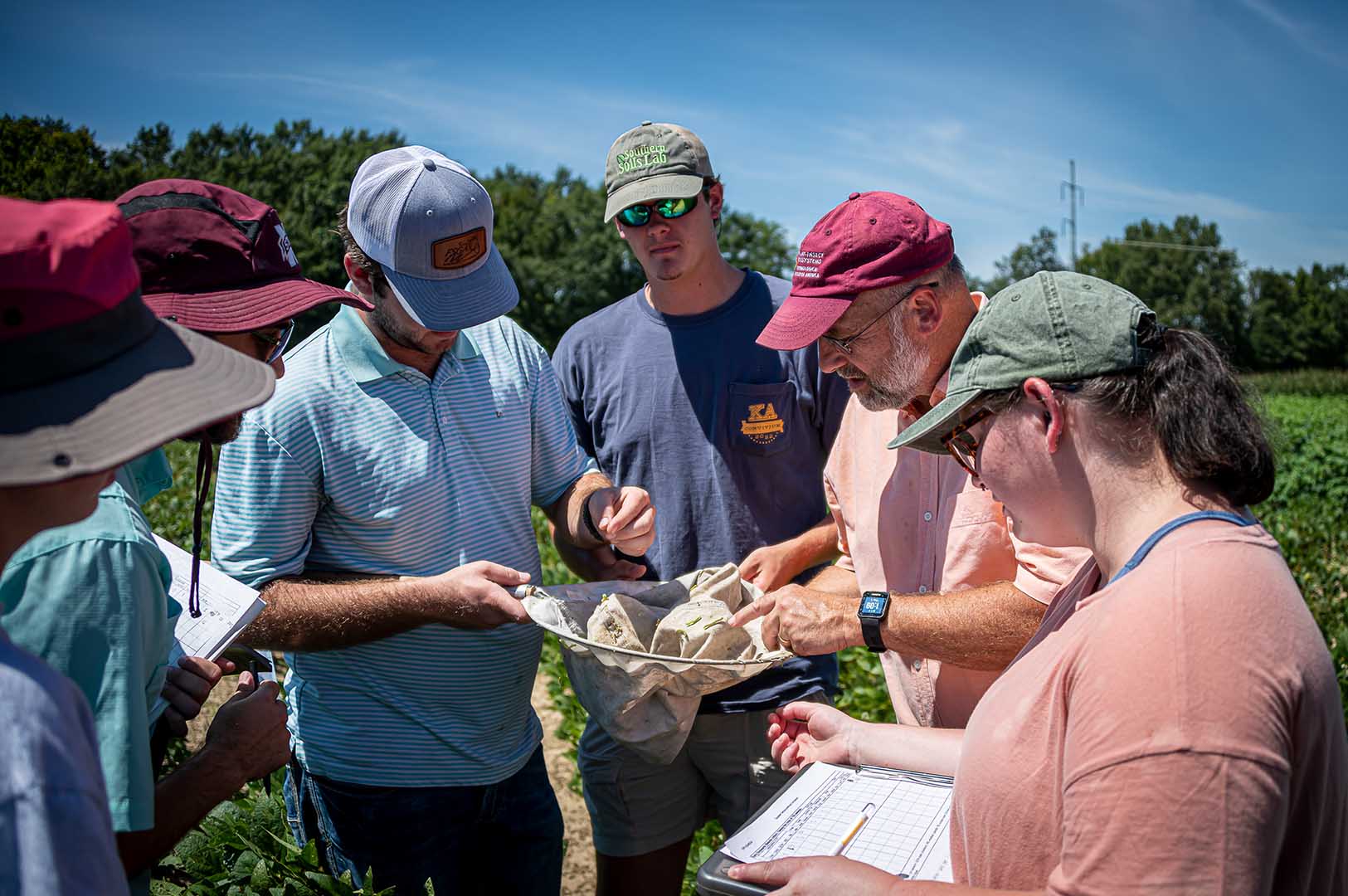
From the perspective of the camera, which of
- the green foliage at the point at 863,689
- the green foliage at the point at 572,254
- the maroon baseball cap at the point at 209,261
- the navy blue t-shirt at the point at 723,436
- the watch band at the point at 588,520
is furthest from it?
the green foliage at the point at 572,254

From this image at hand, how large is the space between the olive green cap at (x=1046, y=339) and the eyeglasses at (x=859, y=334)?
0.86m

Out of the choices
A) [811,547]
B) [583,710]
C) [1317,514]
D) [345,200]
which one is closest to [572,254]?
[345,200]

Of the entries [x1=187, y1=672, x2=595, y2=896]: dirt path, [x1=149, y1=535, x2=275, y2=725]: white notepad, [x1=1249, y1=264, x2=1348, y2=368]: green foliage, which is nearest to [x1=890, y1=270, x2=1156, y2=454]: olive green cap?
[x1=149, y1=535, x2=275, y2=725]: white notepad

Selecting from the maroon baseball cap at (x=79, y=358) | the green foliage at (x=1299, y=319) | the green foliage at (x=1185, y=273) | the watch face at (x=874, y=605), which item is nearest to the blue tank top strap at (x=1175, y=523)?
the watch face at (x=874, y=605)

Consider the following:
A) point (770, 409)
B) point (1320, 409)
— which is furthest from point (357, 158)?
point (770, 409)

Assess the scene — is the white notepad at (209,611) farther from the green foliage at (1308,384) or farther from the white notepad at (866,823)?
the green foliage at (1308,384)

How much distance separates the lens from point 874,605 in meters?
2.57

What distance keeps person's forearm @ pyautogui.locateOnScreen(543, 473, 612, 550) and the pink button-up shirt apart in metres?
0.81

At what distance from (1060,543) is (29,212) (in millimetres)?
1675

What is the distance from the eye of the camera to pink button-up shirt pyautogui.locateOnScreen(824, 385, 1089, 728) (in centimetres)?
266

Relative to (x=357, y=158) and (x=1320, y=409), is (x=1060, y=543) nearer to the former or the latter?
(x=1320, y=409)

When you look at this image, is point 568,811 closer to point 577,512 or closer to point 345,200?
point 577,512

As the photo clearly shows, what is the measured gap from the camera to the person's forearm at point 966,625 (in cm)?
245

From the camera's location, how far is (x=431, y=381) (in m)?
2.90
